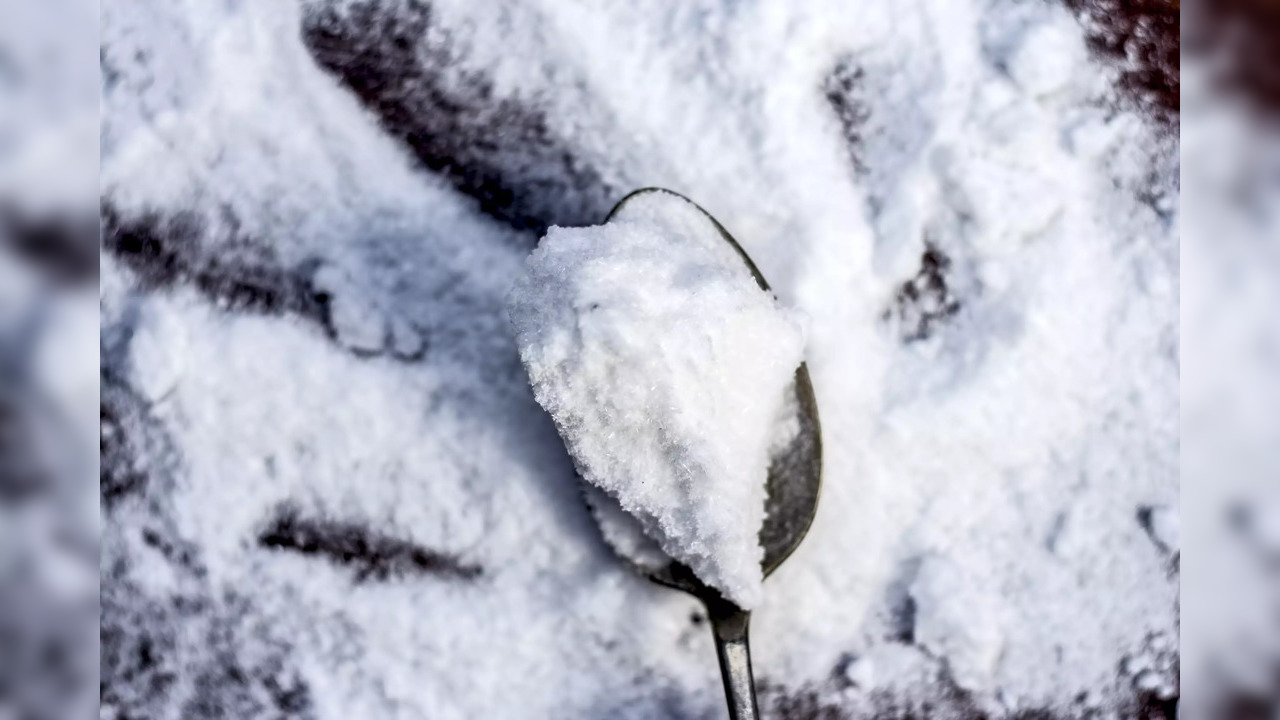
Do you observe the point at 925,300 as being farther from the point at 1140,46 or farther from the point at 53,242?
the point at 53,242

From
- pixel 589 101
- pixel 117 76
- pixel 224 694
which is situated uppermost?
pixel 589 101

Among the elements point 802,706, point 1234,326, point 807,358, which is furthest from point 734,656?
point 1234,326

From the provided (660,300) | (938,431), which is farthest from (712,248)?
(938,431)

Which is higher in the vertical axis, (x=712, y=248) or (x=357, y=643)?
(x=712, y=248)

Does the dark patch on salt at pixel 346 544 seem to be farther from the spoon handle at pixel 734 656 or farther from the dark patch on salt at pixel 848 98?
the dark patch on salt at pixel 848 98

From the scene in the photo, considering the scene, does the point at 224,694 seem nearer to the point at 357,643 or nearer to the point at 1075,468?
the point at 357,643

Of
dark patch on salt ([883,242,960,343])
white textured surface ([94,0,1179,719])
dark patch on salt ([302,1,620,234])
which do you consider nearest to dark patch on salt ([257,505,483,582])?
white textured surface ([94,0,1179,719])

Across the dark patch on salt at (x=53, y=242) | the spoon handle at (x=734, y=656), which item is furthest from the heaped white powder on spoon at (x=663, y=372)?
the dark patch on salt at (x=53, y=242)
